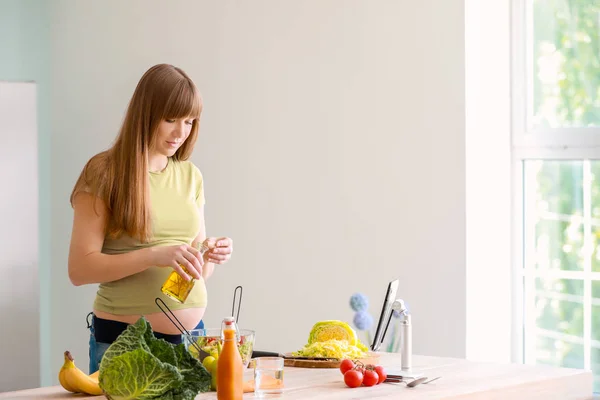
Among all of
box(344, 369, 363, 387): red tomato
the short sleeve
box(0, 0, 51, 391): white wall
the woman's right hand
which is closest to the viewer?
box(344, 369, 363, 387): red tomato

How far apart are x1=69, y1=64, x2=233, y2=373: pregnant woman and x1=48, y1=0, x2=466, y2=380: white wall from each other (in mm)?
1312

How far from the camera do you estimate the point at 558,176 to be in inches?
150

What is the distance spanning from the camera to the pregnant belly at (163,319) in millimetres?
2615

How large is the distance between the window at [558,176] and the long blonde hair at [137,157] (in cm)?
178

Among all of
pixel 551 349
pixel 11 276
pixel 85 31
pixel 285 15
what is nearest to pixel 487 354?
pixel 551 349

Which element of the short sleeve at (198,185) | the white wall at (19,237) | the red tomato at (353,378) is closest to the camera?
the red tomato at (353,378)

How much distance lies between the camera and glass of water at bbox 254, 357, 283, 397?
2131 mm

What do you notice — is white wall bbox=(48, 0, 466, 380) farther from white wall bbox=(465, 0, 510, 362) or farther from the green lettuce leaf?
the green lettuce leaf

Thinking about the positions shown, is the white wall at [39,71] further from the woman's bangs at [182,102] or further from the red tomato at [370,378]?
the red tomato at [370,378]

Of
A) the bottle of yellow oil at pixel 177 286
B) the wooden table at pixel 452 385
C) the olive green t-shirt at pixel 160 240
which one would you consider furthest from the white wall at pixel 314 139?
the bottle of yellow oil at pixel 177 286

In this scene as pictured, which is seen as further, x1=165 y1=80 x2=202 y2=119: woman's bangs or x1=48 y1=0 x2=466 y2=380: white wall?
x1=48 y1=0 x2=466 y2=380: white wall

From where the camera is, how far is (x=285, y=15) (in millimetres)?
4164

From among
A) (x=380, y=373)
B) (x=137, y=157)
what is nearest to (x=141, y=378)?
(x=380, y=373)

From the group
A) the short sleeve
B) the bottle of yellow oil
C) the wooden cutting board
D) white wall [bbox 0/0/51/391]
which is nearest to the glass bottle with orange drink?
the bottle of yellow oil
